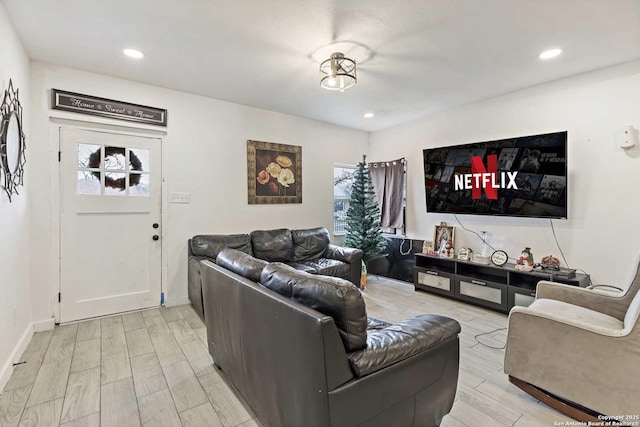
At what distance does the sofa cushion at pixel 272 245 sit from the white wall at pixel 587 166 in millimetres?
2564

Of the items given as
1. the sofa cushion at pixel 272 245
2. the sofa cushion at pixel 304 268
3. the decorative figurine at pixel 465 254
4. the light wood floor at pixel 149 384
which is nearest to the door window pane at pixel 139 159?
the sofa cushion at pixel 272 245

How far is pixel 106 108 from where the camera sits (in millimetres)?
3232

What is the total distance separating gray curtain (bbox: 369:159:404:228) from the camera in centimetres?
499

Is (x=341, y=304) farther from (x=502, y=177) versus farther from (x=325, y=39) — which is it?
(x=502, y=177)

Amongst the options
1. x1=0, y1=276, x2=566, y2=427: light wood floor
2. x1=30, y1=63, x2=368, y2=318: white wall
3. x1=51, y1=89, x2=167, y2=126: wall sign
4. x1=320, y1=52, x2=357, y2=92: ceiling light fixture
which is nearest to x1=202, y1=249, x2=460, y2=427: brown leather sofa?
x1=0, y1=276, x2=566, y2=427: light wood floor

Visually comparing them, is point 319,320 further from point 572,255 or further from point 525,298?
point 572,255

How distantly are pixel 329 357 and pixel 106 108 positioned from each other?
3.53m

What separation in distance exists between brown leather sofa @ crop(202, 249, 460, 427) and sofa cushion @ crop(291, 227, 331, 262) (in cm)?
242

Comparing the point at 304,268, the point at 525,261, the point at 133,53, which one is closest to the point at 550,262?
the point at 525,261

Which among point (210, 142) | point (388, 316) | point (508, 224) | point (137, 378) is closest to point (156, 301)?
point (137, 378)

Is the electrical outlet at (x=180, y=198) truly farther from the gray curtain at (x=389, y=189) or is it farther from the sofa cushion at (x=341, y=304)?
the gray curtain at (x=389, y=189)

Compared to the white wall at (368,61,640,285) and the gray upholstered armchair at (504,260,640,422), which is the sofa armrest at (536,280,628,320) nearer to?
the gray upholstered armchair at (504,260,640,422)

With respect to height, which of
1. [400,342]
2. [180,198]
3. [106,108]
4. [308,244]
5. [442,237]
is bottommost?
[400,342]

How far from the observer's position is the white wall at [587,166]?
2912mm
